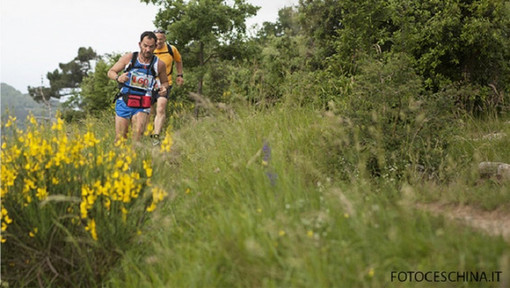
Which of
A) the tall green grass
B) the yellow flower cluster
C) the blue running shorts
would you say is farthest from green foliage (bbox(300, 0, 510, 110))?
the yellow flower cluster

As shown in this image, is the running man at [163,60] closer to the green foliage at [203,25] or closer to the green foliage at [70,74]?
the green foliage at [203,25]

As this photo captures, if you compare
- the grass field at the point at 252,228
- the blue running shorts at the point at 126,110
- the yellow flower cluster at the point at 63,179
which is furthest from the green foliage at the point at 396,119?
the blue running shorts at the point at 126,110

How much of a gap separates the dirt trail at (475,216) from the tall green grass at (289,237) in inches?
4.4

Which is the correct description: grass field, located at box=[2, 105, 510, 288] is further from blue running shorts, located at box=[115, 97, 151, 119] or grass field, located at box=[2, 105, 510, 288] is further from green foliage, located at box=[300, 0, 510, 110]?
green foliage, located at box=[300, 0, 510, 110]

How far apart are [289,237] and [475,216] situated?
1.74 m

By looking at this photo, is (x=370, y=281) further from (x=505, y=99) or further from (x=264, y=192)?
(x=505, y=99)

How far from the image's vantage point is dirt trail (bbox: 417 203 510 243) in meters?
3.25

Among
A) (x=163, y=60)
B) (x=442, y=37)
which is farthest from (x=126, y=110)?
(x=442, y=37)

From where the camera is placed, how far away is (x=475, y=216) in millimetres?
3727

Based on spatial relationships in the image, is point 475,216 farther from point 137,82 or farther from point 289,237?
point 137,82

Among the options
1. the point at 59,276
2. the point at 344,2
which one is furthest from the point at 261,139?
the point at 344,2

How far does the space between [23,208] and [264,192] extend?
191cm

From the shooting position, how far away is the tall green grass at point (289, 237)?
2.78m

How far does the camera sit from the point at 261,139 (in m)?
5.02
